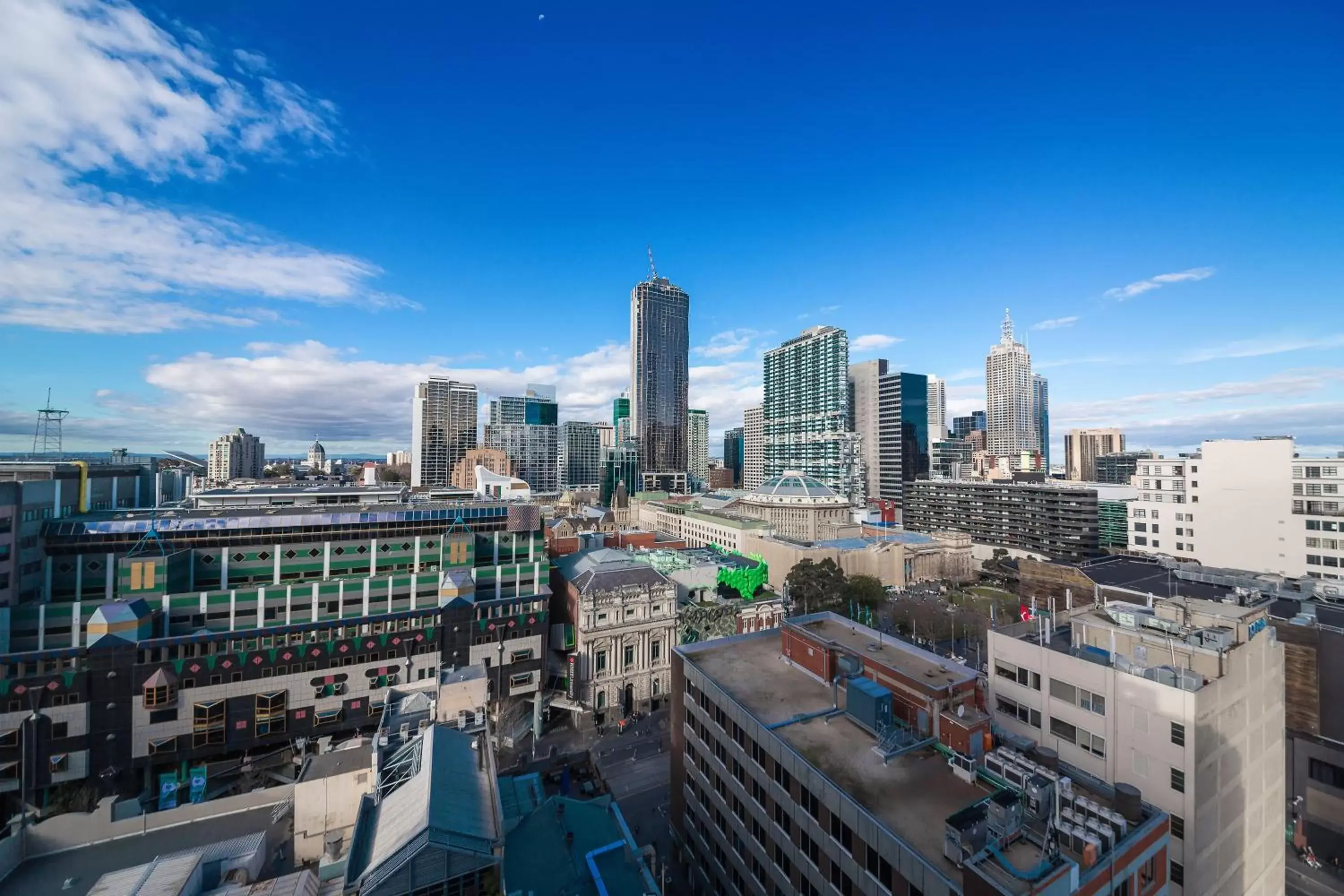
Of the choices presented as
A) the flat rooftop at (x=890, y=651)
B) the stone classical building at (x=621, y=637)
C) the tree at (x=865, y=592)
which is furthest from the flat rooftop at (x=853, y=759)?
the tree at (x=865, y=592)

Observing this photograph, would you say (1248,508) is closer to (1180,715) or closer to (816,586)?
(816,586)

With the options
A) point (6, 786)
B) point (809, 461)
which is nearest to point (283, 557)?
point (6, 786)

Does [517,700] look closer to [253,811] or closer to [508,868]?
[253,811]

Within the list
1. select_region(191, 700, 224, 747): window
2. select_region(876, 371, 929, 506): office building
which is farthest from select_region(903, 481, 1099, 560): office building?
select_region(191, 700, 224, 747): window

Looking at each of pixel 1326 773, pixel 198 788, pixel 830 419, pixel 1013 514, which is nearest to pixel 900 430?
pixel 830 419

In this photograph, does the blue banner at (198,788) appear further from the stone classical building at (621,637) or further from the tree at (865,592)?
the tree at (865,592)

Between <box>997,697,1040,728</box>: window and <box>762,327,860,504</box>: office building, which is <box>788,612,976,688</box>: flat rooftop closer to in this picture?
<box>997,697,1040,728</box>: window
